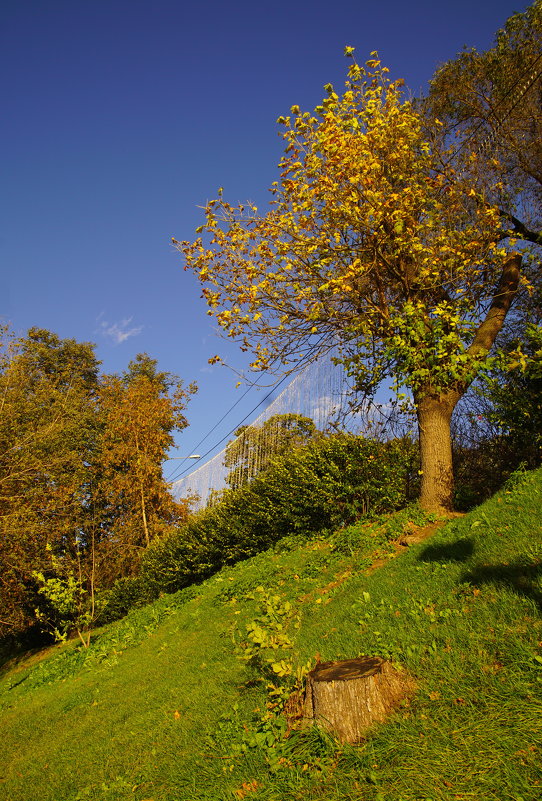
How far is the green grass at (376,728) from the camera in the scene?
277cm

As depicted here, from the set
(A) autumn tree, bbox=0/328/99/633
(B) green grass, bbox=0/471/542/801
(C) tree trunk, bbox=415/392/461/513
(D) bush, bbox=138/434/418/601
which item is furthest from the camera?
(A) autumn tree, bbox=0/328/99/633

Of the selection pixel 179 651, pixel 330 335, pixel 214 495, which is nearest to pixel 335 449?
pixel 330 335

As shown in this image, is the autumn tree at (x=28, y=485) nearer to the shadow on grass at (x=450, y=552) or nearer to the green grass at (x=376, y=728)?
the green grass at (x=376, y=728)

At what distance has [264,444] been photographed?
806 inches

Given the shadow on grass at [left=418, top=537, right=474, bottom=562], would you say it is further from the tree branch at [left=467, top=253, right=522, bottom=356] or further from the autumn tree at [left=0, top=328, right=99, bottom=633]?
the autumn tree at [left=0, top=328, right=99, bottom=633]

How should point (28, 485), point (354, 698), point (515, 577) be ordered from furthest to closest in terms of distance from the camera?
point (28, 485), point (515, 577), point (354, 698)

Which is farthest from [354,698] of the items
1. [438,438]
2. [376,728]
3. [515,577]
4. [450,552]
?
[438,438]

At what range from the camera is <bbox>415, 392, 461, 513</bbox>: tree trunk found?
348 inches

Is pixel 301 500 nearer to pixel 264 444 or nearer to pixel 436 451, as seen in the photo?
pixel 436 451

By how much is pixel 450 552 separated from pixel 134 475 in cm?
2060

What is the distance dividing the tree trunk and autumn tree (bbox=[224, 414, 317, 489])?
826 centimetres

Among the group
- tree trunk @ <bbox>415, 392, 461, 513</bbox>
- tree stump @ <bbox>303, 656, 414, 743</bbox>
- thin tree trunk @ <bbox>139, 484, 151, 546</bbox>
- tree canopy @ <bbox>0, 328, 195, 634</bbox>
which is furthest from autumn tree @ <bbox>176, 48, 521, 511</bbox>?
thin tree trunk @ <bbox>139, 484, 151, 546</bbox>

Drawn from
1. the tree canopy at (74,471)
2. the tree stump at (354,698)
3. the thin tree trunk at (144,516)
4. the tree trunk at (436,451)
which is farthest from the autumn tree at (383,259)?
the thin tree trunk at (144,516)

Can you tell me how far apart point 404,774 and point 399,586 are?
3061 mm
